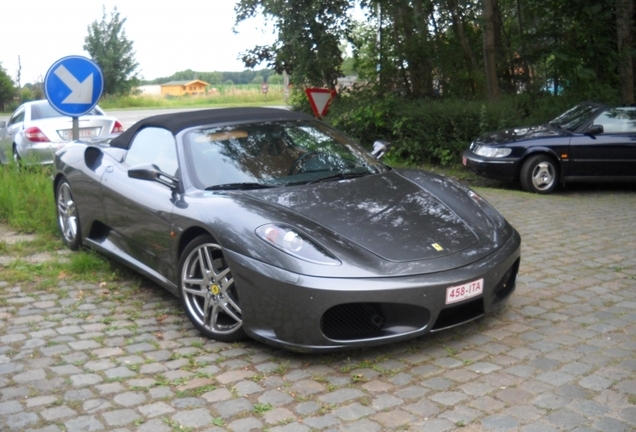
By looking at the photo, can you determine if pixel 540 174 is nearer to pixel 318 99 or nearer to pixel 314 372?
pixel 318 99

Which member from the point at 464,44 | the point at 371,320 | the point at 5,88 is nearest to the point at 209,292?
the point at 371,320

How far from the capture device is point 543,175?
11.3m

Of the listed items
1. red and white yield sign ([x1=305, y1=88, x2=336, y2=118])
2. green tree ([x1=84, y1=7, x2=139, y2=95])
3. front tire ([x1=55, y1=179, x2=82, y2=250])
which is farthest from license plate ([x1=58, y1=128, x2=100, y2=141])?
green tree ([x1=84, y1=7, x2=139, y2=95])

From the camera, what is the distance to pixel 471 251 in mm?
4789

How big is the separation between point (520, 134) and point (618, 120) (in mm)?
1356

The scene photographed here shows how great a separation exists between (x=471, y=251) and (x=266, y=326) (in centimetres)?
130

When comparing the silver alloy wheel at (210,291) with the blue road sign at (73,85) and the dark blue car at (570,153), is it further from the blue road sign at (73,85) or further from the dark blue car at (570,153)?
the dark blue car at (570,153)

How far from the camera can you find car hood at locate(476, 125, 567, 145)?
11453 mm

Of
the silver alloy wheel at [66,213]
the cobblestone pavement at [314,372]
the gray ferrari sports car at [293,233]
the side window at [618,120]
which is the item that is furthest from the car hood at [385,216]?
the side window at [618,120]

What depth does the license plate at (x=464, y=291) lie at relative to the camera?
4484mm

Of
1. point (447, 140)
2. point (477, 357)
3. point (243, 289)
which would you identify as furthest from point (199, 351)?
point (447, 140)

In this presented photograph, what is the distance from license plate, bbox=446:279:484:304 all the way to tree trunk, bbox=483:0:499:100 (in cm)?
1089

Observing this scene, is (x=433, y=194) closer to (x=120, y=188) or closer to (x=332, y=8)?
(x=120, y=188)

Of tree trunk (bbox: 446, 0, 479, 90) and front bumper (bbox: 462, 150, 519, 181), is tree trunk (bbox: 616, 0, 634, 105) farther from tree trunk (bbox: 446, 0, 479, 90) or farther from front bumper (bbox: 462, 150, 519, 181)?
front bumper (bbox: 462, 150, 519, 181)
